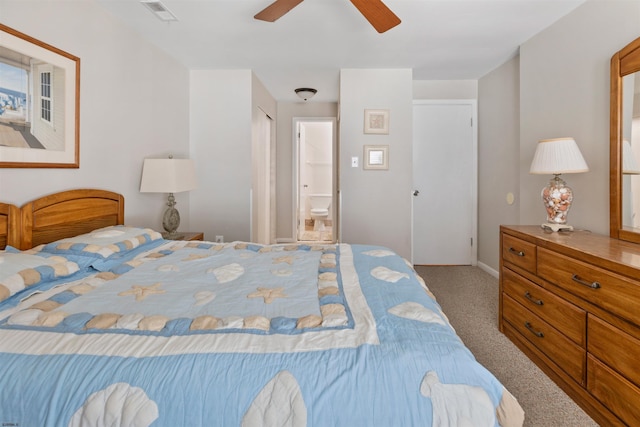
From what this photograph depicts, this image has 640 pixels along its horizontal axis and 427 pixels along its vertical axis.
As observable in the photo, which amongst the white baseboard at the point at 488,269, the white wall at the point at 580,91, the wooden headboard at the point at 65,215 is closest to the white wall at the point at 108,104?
the wooden headboard at the point at 65,215

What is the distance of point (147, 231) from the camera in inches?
92.0

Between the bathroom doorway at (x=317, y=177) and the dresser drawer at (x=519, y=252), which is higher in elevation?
the bathroom doorway at (x=317, y=177)

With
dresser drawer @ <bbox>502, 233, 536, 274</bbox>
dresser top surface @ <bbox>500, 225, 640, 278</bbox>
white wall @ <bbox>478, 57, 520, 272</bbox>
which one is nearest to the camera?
dresser top surface @ <bbox>500, 225, 640, 278</bbox>

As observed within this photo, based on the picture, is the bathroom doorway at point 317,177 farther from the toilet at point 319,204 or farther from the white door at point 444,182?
the white door at point 444,182

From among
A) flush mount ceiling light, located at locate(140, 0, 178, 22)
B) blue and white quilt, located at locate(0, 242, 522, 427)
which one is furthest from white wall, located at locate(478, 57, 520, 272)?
flush mount ceiling light, located at locate(140, 0, 178, 22)

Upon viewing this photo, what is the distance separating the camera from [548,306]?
202 cm

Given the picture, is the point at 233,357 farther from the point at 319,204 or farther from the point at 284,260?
the point at 319,204

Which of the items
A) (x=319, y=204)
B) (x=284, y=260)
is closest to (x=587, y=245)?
(x=284, y=260)

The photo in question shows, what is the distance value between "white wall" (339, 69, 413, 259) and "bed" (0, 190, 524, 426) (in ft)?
8.72

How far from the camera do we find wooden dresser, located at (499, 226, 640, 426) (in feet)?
4.90

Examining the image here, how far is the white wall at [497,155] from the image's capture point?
367 centimetres

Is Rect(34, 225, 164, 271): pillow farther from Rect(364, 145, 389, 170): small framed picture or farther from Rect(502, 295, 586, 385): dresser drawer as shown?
Rect(364, 145, 389, 170): small framed picture

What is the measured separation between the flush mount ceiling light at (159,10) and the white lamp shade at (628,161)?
313 cm

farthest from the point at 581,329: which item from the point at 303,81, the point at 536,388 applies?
the point at 303,81
